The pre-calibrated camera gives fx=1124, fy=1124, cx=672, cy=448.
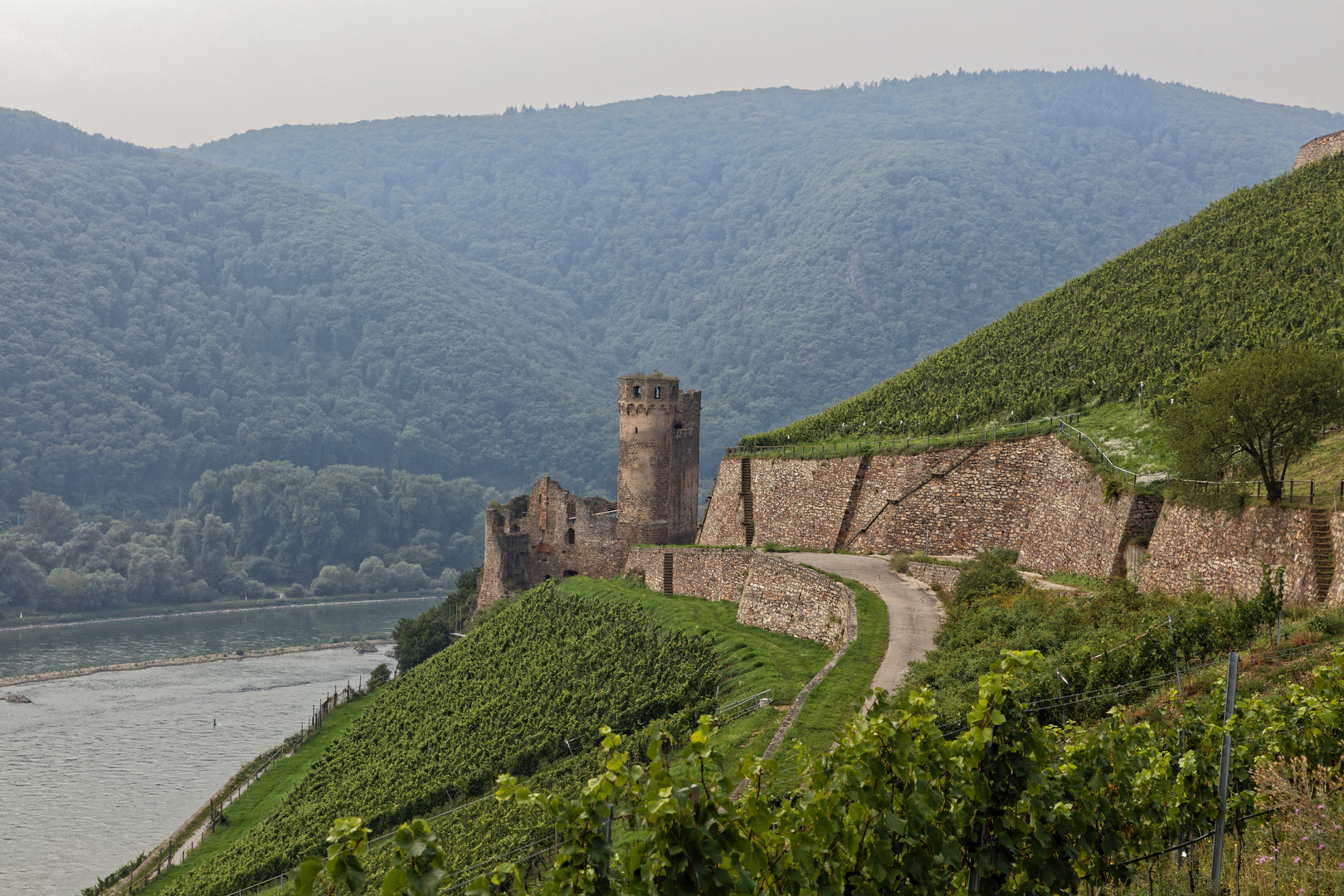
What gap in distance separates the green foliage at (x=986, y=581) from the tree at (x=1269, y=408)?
5478 millimetres

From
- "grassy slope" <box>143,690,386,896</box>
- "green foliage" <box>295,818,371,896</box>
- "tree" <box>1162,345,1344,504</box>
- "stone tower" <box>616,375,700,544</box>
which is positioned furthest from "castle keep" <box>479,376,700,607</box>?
"green foliage" <box>295,818,371,896</box>

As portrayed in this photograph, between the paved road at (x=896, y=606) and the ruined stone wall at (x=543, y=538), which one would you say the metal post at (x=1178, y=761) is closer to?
the paved road at (x=896, y=606)

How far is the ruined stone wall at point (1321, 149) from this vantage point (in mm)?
48747

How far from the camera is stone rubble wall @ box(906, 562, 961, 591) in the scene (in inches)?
1114

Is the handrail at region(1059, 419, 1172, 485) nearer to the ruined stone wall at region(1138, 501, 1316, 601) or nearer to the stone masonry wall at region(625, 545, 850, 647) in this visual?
the ruined stone wall at region(1138, 501, 1316, 601)

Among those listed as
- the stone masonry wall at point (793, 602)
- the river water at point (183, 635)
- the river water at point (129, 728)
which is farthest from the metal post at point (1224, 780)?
the river water at point (183, 635)

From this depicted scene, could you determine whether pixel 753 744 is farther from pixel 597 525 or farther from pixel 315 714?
pixel 315 714

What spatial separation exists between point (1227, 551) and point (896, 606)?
8043 millimetres

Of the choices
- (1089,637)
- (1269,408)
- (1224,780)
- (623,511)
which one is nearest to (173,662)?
(623,511)

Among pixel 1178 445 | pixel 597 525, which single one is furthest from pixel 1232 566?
pixel 597 525

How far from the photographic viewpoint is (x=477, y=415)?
7224 inches

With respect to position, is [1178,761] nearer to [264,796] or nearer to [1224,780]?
[1224,780]

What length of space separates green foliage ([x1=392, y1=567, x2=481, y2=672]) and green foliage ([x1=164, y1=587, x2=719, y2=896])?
15.4 meters

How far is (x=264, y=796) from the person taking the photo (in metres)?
44.2
